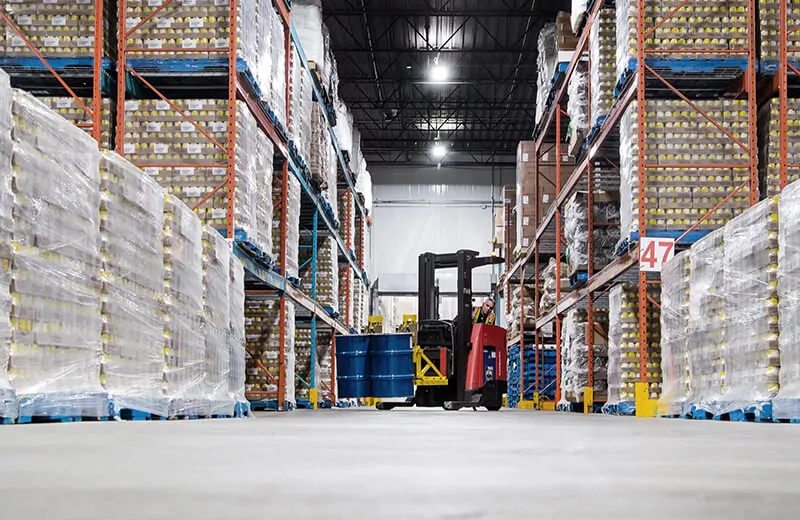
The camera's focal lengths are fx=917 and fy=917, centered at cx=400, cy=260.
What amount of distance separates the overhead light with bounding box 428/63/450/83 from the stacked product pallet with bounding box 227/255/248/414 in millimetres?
14243

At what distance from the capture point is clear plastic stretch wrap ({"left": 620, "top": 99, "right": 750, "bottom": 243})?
9.46 m

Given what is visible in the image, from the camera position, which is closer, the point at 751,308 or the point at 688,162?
the point at 751,308

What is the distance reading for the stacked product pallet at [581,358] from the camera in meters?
12.7

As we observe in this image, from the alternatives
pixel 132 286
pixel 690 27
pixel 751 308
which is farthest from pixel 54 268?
pixel 690 27

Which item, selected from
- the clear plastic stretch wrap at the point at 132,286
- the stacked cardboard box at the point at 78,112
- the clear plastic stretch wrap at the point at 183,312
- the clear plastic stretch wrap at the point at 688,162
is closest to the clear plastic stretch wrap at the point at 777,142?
the clear plastic stretch wrap at the point at 688,162

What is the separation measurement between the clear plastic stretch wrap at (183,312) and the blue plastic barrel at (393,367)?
23.5 feet

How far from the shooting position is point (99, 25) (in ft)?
30.8

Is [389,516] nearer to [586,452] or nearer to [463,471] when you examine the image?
[463,471]

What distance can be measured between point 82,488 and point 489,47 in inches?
865

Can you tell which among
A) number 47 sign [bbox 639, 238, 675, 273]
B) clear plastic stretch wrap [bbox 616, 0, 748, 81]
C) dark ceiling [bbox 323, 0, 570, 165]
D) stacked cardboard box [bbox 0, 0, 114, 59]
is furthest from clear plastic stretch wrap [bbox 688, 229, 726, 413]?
dark ceiling [bbox 323, 0, 570, 165]

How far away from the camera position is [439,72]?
73.4 ft

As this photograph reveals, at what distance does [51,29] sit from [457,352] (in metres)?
7.53

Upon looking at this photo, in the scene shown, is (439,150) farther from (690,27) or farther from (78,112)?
(78,112)

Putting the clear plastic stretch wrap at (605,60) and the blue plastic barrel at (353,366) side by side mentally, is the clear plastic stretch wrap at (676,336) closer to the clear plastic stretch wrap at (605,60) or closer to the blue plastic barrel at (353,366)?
the clear plastic stretch wrap at (605,60)
